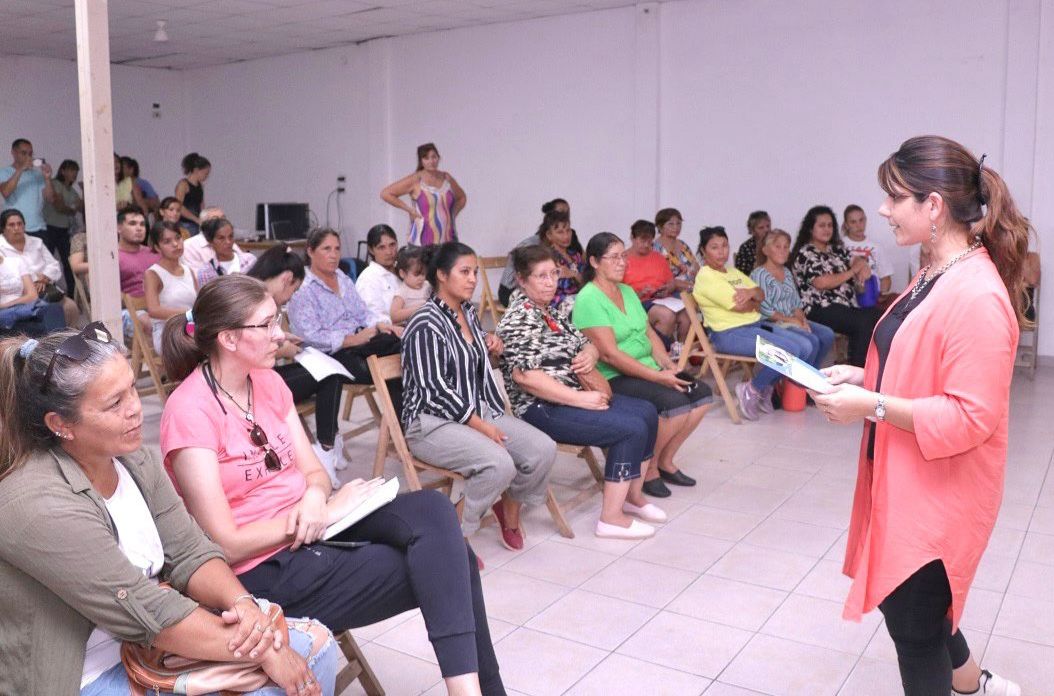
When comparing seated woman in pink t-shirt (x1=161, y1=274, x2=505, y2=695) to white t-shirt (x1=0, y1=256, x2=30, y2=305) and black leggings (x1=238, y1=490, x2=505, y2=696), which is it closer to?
black leggings (x1=238, y1=490, x2=505, y2=696)

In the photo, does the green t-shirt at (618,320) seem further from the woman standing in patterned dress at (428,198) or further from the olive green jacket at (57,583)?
the woman standing in patterned dress at (428,198)

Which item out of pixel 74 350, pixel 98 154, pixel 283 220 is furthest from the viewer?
pixel 283 220

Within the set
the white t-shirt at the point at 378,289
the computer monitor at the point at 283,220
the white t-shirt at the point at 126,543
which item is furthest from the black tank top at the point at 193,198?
the white t-shirt at the point at 126,543

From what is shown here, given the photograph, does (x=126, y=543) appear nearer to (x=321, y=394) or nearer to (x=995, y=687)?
(x=995, y=687)

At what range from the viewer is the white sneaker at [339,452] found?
424 centimetres

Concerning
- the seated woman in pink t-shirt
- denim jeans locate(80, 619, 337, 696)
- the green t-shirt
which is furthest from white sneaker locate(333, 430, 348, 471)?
denim jeans locate(80, 619, 337, 696)

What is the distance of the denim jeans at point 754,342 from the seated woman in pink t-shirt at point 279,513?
11.4ft

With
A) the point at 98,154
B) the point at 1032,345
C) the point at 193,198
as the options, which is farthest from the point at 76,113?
the point at 1032,345

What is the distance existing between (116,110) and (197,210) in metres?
2.59

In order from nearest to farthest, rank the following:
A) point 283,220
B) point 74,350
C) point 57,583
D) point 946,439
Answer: point 57,583 → point 74,350 → point 946,439 → point 283,220

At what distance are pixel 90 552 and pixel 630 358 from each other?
274 cm

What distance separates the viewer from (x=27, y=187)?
891cm

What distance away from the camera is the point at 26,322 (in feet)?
18.7

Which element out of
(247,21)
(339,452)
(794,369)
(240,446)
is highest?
(247,21)
